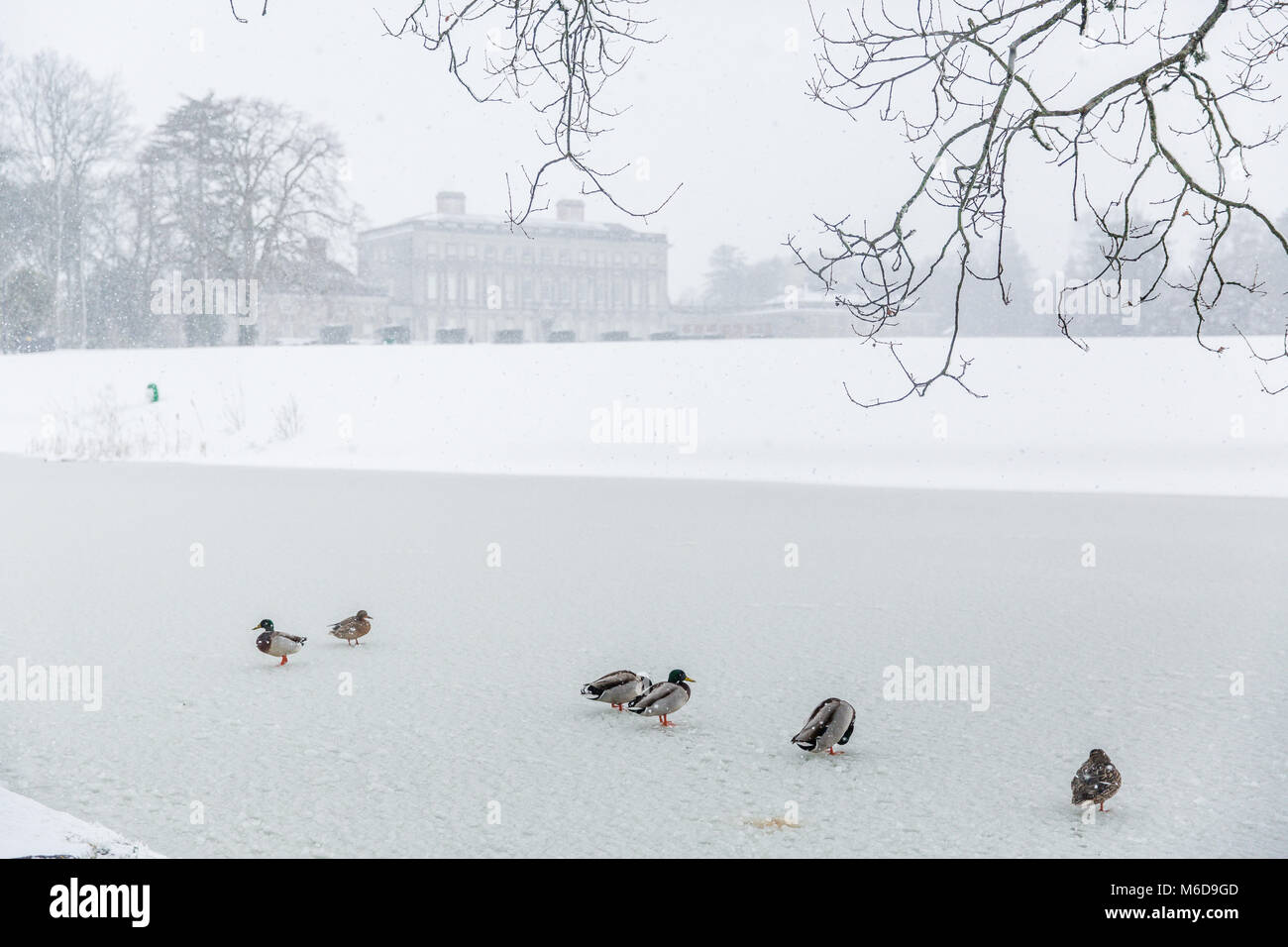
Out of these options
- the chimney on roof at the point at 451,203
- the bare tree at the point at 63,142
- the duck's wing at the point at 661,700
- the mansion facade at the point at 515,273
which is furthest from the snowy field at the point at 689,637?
the chimney on roof at the point at 451,203

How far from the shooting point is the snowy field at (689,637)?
15.4ft

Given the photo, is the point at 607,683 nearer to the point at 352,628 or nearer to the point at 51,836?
the point at 352,628

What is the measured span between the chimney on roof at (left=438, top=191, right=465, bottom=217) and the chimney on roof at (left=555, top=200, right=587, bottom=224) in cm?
678

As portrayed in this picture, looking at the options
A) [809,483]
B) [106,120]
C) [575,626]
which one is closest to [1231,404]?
[809,483]

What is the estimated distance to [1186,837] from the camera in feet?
14.5

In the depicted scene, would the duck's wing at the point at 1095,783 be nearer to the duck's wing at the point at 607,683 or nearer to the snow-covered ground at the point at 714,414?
the duck's wing at the point at 607,683

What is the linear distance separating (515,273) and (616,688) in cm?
7971

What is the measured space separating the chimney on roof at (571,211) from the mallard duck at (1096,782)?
80.2 meters

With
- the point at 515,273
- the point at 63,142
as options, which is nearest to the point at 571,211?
the point at 515,273

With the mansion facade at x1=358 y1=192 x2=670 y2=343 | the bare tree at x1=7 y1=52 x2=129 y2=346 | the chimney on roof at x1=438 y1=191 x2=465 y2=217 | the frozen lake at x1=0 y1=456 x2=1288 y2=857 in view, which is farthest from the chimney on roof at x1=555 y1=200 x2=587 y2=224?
the frozen lake at x1=0 y1=456 x2=1288 y2=857

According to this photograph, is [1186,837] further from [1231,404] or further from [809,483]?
[1231,404]

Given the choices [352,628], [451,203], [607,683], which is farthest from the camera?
[451,203]

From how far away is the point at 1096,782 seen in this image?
4633mm

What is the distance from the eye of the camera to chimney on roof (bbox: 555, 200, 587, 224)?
84000 millimetres
